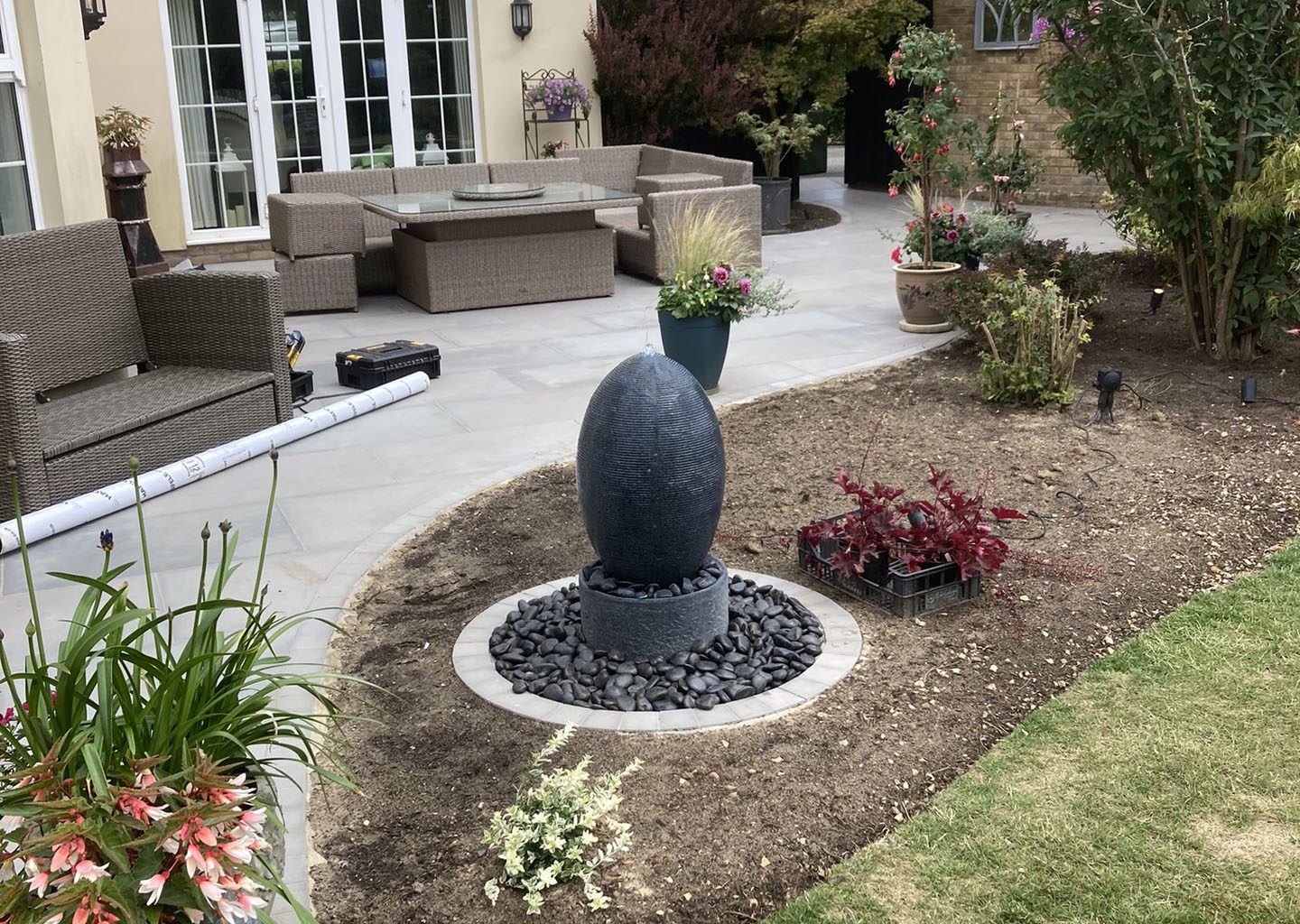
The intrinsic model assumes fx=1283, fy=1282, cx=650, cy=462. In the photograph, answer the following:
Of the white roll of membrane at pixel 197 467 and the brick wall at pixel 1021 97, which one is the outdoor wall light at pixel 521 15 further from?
the white roll of membrane at pixel 197 467

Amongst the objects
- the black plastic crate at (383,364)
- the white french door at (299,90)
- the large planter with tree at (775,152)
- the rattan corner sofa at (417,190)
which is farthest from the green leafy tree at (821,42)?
the black plastic crate at (383,364)

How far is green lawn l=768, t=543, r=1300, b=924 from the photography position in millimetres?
2850

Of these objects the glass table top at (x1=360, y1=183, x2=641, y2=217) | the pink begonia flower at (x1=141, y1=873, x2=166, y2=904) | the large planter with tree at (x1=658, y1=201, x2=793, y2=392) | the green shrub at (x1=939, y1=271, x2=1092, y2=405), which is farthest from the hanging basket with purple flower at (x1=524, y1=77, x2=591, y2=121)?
the pink begonia flower at (x1=141, y1=873, x2=166, y2=904)

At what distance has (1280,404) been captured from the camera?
6543 mm

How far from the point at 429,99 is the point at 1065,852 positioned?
1117 centimetres

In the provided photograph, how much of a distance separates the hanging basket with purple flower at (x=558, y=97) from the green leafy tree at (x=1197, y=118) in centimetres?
626

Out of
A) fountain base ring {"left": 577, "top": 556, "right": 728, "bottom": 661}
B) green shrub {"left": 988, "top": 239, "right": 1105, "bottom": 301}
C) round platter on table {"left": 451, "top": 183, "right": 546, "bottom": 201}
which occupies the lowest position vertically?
fountain base ring {"left": 577, "top": 556, "right": 728, "bottom": 661}

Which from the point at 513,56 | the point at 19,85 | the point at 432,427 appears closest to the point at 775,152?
the point at 513,56

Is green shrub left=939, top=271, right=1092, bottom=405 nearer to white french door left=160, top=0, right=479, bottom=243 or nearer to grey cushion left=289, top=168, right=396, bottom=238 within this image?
grey cushion left=289, top=168, right=396, bottom=238

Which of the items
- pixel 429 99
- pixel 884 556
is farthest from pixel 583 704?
pixel 429 99

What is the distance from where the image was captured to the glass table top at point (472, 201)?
8953 millimetres

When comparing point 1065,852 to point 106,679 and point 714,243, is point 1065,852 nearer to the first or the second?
point 106,679

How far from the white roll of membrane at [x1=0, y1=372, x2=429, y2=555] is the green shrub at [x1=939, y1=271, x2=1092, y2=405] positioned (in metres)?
3.10

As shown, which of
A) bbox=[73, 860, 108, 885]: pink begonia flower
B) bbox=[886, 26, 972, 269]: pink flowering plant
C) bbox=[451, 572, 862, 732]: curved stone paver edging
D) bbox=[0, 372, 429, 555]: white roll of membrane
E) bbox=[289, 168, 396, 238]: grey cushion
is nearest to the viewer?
bbox=[73, 860, 108, 885]: pink begonia flower
